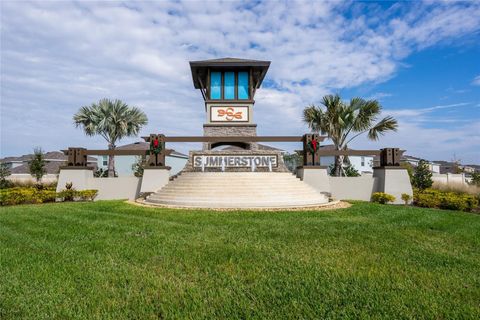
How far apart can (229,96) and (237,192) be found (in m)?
10.1

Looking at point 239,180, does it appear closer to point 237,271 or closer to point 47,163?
point 237,271

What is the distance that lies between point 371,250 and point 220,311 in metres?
4.12

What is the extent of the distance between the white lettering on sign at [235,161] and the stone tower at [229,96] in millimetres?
4219

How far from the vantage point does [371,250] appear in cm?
615

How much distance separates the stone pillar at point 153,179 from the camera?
17.3 m

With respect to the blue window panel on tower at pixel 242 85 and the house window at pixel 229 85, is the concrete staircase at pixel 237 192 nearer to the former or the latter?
the house window at pixel 229 85

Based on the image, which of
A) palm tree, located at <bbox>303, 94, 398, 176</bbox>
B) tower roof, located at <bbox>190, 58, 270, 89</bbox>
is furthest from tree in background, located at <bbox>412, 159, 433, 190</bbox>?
tower roof, located at <bbox>190, 58, 270, 89</bbox>

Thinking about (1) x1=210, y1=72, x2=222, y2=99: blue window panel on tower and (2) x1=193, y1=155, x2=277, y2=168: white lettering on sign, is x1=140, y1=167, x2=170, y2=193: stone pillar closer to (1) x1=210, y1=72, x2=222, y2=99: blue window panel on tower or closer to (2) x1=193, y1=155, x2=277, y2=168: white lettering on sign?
(2) x1=193, y1=155, x2=277, y2=168: white lettering on sign

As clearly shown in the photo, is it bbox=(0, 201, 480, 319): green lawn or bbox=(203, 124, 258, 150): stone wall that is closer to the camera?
bbox=(0, 201, 480, 319): green lawn

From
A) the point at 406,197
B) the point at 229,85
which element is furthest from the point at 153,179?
the point at 406,197

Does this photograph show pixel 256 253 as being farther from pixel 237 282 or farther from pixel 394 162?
pixel 394 162

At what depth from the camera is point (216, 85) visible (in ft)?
73.2

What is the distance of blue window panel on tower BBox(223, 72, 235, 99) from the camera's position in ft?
73.2

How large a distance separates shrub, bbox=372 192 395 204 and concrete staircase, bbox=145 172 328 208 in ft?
13.0
